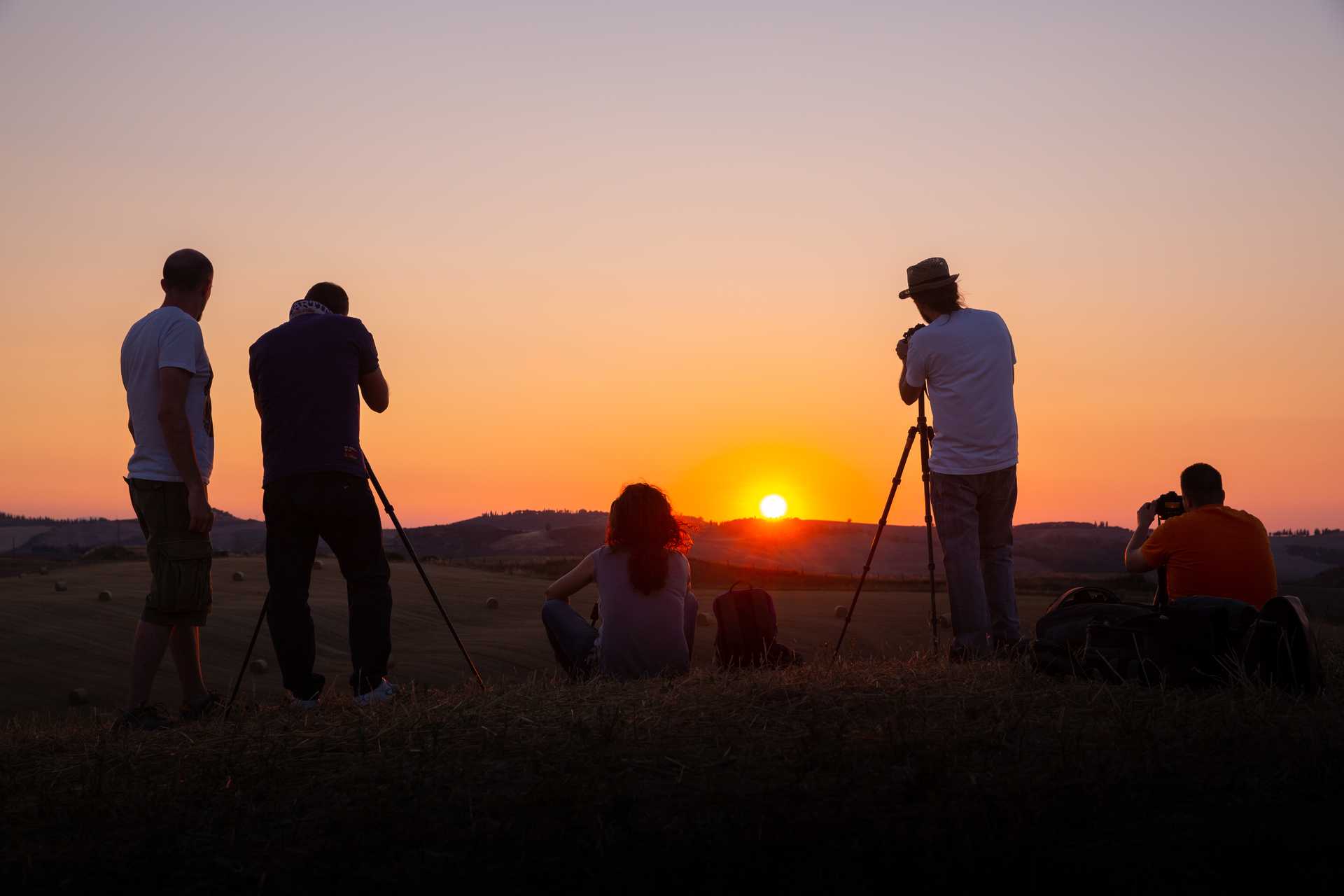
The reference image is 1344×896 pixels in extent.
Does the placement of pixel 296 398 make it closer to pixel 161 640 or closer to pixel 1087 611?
pixel 161 640

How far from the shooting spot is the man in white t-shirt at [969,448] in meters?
7.17

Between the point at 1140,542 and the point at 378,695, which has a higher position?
the point at 1140,542

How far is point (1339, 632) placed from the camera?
12.4m

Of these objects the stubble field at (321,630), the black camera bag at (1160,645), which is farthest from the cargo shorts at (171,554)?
the black camera bag at (1160,645)

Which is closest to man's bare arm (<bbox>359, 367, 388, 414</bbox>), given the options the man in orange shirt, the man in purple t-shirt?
the man in purple t-shirt

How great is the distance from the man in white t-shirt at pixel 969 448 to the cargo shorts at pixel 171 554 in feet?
14.0

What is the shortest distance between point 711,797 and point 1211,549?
12.3 ft

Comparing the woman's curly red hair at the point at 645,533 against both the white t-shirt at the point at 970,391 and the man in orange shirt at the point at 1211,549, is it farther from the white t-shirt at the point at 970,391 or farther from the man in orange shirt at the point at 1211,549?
the man in orange shirt at the point at 1211,549

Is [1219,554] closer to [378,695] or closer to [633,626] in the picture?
[633,626]

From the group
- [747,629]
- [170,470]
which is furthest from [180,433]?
[747,629]

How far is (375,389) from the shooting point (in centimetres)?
662

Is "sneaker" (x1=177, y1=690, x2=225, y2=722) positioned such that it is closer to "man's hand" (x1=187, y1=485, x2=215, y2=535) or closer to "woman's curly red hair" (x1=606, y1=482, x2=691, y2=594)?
"man's hand" (x1=187, y1=485, x2=215, y2=535)

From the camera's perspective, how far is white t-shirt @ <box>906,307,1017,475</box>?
7.19m

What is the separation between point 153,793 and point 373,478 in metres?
2.89
